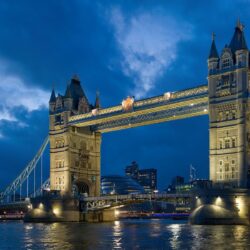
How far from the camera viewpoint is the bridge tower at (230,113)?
8112 cm

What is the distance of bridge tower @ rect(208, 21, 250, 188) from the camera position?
8112 centimetres

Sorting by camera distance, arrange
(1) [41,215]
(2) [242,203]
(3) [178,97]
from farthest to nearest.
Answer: (1) [41,215] → (3) [178,97] → (2) [242,203]

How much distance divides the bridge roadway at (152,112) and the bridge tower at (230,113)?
3289mm

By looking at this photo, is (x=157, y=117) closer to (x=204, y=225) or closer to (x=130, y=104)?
(x=130, y=104)

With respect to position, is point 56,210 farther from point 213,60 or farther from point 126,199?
point 213,60

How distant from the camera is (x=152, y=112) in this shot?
321 feet

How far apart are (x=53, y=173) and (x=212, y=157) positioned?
38529 mm

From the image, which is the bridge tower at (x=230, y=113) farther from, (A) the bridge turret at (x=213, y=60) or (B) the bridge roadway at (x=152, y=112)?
(B) the bridge roadway at (x=152, y=112)

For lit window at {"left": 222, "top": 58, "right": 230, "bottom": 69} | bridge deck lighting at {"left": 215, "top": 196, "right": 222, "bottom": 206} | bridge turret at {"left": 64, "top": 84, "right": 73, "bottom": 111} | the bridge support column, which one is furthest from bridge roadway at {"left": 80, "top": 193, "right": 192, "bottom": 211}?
lit window at {"left": 222, "top": 58, "right": 230, "bottom": 69}

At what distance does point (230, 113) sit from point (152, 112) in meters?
17.8

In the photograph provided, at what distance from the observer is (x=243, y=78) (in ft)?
269

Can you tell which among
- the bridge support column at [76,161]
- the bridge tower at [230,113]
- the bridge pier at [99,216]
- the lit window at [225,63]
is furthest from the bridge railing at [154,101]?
the bridge pier at [99,216]

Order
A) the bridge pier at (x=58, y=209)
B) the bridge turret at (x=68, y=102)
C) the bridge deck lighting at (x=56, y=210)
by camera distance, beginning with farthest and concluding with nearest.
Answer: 1. the bridge turret at (x=68, y=102)
2. the bridge deck lighting at (x=56, y=210)
3. the bridge pier at (x=58, y=209)

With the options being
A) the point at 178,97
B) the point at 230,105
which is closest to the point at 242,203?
the point at 230,105
